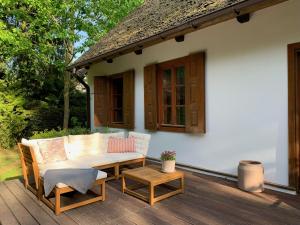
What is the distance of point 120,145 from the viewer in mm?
4945

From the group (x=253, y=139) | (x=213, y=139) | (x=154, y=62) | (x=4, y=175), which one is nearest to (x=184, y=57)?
(x=154, y=62)

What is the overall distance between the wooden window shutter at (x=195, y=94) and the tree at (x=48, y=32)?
16.1ft

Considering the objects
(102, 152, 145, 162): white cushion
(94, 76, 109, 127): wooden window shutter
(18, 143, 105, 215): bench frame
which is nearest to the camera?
(18, 143, 105, 215): bench frame

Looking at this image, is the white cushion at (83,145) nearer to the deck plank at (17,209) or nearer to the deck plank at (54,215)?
the deck plank at (54,215)

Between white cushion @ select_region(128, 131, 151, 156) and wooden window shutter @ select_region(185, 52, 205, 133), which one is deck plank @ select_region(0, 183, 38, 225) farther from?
wooden window shutter @ select_region(185, 52, 205, 133)

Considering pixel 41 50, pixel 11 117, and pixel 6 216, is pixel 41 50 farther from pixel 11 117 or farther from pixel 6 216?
pixel 6 216

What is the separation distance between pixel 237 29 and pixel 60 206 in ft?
12.3

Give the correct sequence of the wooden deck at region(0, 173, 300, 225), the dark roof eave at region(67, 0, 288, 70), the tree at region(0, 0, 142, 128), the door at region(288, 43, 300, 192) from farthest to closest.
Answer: the tree at region(0, 0, 142, 128)
the door at region(288, 43, 300, 192)
the dark roof eave at region(67, 0, 288, 70)
the wooden deck at region(0, 173, 300, 225)

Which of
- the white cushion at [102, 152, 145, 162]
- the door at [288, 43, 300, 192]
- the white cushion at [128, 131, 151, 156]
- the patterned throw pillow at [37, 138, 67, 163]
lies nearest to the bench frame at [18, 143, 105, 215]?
the patterned throw pillow at [37, 138, 67, 163]

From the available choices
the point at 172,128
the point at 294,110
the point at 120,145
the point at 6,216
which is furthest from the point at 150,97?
the point at 6,216

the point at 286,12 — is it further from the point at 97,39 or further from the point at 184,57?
the point at 97,39

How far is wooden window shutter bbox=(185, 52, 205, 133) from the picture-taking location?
476 cm

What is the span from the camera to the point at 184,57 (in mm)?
5184

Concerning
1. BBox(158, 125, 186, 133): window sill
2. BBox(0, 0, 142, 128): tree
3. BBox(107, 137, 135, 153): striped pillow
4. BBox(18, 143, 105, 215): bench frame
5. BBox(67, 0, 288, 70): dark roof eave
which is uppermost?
BBox(0, 0, 142, 128): tree
